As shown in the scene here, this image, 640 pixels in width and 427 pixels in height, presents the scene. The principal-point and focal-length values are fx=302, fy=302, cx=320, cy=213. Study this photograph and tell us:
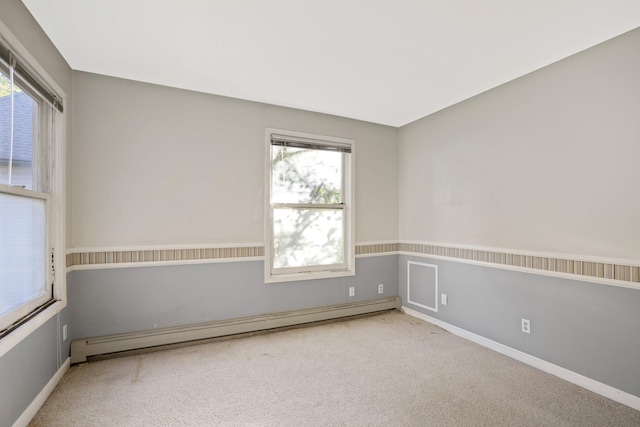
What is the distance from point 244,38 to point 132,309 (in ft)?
8.11

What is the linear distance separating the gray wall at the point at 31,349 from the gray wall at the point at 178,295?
0.25m

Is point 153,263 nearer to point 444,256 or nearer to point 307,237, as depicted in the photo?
point 307,237

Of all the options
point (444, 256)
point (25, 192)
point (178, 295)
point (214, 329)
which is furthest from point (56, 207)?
point (444, 256)

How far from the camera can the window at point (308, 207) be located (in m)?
3.35

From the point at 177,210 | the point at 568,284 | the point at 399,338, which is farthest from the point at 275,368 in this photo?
the point at 568,284

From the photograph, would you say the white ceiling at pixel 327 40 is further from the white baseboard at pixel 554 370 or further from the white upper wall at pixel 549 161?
the white baseboard at pixel 554 370

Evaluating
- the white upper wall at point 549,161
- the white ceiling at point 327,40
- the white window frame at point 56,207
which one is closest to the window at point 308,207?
the white ceiling at point 327,40

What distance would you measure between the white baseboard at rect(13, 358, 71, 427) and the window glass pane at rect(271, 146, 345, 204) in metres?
2.23

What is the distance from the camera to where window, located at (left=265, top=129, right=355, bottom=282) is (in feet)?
11.0

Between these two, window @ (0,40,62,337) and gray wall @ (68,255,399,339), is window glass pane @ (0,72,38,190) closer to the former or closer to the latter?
window @ (0,40,62,337)

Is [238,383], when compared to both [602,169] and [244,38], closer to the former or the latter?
[244,38]

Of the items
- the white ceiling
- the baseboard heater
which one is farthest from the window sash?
the baseboard heater

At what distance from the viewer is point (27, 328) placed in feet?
5.76

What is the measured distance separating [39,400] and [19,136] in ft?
5.46
